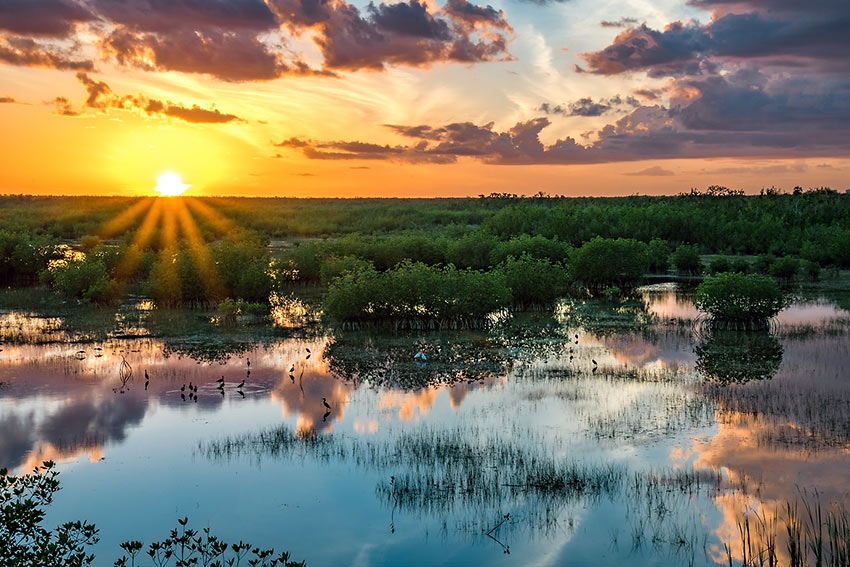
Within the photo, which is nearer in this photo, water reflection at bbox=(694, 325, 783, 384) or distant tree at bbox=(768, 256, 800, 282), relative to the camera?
water reflection at bbox=(694, 325, 783, 384)

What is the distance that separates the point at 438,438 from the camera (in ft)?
69.4

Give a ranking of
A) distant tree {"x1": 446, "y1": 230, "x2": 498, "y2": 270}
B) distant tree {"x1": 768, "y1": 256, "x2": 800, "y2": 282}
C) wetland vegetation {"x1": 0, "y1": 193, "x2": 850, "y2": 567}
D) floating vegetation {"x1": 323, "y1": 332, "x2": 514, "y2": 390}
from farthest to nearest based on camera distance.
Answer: distant tree {"x1": 446, "y1": 230, "x2": 498, "y2": 270}
distant tree {"x1": 768, "y1": 256, "x2": 800, "y2": 282}
floating vegetation {"x1": 323, "y1": 332, "x2": 514, "y2": 390}
wetland vegetation {"x1": 0, "y1": 193, "x2": 850, "y2": 567}

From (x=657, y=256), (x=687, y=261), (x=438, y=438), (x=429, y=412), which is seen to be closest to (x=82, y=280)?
(x=429, y=412)

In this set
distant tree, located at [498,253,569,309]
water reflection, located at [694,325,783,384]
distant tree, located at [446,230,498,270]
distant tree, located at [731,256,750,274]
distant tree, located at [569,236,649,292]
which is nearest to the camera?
water reflection, located at [694,325,783,384]

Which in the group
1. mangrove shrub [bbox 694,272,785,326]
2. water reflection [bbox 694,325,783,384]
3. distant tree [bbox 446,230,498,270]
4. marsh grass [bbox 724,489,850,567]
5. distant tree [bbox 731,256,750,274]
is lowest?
marsh grass [bbox 724,489,850,567]

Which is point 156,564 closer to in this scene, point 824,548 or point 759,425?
point 824,548

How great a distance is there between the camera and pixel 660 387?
2662 cm

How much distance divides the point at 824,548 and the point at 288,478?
37.3ft

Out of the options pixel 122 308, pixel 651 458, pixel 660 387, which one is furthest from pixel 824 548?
pixel 122 308

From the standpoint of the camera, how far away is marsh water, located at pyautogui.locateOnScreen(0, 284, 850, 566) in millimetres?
15469

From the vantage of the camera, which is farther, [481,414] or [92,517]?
[481,414]

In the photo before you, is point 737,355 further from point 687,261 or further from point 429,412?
point 687,261

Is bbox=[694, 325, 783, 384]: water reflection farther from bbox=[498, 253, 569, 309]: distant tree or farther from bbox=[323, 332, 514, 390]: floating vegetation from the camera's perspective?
bbox=[498, 253, 569, 309]: distant tree

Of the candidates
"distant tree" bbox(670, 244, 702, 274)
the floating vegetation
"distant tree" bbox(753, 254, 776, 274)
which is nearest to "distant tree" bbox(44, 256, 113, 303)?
the floating vegetation
